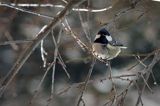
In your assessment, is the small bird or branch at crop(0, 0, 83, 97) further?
the small bird

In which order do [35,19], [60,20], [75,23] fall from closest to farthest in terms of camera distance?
[60,20], [35,19], [75,23]

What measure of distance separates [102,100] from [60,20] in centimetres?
747

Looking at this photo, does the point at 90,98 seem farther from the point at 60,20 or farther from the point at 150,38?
the point at 60,20

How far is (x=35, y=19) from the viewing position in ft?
25.5

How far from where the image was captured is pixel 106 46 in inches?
128

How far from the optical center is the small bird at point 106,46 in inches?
125

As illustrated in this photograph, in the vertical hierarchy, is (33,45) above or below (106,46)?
above

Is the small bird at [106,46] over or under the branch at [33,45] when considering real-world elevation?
under

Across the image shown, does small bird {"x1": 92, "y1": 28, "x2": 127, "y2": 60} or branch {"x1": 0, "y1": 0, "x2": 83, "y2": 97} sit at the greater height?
branch {"x1": 0, "y1": 0, "x2": 83, "y2": 97}

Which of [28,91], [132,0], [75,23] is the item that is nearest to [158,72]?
[75,23]

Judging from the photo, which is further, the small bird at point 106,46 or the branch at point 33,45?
the small bird at point 106,46

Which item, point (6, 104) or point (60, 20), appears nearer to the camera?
point (60, 20)

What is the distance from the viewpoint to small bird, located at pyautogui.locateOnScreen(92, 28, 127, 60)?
3176 mm

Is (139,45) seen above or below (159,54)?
below
